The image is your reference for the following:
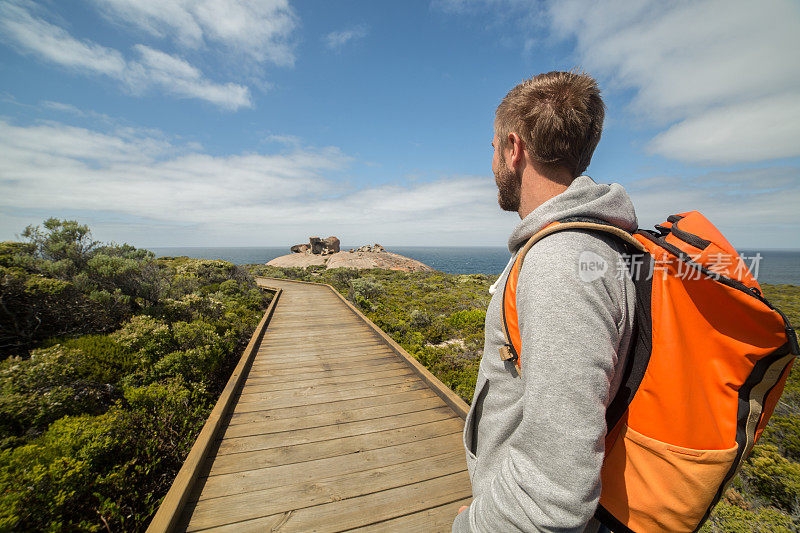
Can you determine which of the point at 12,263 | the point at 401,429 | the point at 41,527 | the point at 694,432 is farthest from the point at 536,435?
the point at 12,263

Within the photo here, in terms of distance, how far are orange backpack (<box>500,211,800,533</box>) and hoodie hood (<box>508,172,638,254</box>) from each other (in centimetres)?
4

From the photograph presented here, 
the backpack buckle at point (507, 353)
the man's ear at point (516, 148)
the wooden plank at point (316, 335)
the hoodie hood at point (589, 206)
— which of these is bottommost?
the wooden plank at point (316, 335)

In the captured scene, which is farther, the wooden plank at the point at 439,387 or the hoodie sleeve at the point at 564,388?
the wooden plank at the point at 439,387

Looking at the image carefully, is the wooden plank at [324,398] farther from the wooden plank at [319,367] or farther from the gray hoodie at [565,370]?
the gray hoodie at [565,370]

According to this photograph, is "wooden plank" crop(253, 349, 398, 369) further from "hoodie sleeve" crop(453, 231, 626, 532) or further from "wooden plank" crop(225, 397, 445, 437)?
"hoodie sleeve" crop(453, 231, 626, 532)

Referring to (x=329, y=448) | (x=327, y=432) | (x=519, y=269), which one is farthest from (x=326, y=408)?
(x=519, y=269)

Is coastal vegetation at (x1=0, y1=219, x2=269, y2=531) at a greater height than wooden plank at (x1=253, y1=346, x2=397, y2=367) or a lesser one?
greater

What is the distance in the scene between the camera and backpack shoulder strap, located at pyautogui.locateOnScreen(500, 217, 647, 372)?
925 mm

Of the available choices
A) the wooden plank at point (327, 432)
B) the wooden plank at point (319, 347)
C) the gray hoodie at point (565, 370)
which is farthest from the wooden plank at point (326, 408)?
the gray hoodie at point (565, 370)

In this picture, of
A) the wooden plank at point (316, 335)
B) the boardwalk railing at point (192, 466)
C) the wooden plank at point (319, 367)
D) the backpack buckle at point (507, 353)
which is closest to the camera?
the backpack buckle at point (507, 353)

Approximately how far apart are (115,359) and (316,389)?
284 cm

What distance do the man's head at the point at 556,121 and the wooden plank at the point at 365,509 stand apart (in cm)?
274

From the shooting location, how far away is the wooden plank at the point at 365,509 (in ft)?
7.49

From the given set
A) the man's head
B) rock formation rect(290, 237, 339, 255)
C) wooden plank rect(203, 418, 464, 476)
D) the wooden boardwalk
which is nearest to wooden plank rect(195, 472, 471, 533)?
the wooden boardwalk
